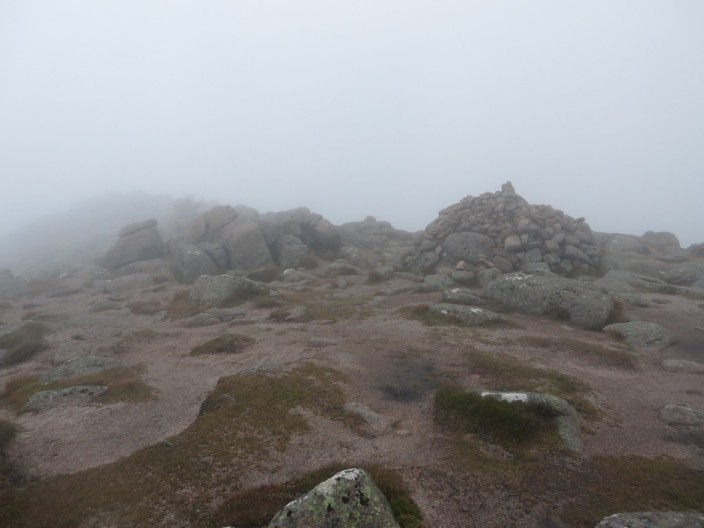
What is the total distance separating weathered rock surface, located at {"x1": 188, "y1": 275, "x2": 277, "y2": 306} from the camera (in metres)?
40.1

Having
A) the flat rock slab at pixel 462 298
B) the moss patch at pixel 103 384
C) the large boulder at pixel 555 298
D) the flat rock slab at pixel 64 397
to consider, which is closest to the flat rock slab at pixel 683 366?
the large boulder at pixel 555 298

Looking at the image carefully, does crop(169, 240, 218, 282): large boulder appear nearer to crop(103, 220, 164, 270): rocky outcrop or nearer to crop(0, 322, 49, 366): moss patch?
crop(103, 220, 164, 270): rocky outcrop

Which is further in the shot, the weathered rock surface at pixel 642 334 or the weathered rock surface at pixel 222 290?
the weathered rock surface at pixel 222 290

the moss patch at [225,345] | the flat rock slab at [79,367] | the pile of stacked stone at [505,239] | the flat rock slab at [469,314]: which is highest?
the pile of stacked stone at [505,239]

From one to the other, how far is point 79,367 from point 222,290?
58.0 ft

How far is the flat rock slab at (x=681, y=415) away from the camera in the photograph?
615 inches

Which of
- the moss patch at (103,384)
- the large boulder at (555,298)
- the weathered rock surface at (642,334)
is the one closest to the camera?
the moss patch at (103,384)

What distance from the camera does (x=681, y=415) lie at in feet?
52.7

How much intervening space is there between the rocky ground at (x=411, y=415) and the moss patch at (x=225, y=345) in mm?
822

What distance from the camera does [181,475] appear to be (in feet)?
42.6

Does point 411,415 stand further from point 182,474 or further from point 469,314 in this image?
point 469,314

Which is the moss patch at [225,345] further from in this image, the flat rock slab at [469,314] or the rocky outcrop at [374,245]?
the rocky outcrop at [374,245]

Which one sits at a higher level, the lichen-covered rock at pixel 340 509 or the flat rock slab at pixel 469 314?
the lichen-covered rock at pixel 340 509

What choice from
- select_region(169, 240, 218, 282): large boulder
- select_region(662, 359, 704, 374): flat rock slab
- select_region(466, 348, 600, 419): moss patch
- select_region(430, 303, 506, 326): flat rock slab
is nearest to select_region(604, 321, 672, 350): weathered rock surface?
select_region(662, 359, 704, 374): flat rock slab
